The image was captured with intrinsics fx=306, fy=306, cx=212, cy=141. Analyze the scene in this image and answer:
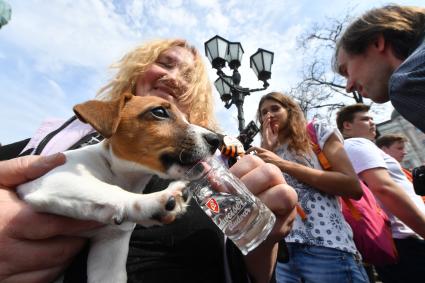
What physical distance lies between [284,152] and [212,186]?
2.07 meters

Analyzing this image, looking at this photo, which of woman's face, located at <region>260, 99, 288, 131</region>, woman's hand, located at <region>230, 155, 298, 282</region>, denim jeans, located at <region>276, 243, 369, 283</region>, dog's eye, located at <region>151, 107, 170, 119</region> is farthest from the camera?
woman's face, located at <region>260, 99, 288, 131</region>

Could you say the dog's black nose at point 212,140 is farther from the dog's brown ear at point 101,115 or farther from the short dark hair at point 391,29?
the short dark hair at point 391,29

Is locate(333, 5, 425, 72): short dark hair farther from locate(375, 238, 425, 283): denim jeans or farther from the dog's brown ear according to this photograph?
the dog's brown ear

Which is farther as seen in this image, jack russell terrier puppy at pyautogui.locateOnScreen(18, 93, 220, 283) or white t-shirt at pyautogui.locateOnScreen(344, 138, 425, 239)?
white t-shirt at pyautogui.locateOnScreen(344, 138, 425, 239)

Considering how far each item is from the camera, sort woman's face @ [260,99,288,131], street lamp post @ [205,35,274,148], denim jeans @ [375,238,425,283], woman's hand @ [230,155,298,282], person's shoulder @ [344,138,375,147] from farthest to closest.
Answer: street lamp post @ [205,35,274,148], woman's face @ [260,99,288,131], person's shoulder @ [344,138,375,147], denim jeans @ [375,238,425,283], woman's hand @ [230,155,298,282]

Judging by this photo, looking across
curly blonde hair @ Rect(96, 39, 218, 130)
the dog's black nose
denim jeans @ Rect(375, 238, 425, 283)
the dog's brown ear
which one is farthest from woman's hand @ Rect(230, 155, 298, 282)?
denim jeans @ Rect(375, 238, 425, 283)

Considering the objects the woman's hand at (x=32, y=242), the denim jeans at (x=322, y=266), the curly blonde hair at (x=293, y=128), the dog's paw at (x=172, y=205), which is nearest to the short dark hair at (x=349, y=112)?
the curly blonde hair at (x=293, y=128)

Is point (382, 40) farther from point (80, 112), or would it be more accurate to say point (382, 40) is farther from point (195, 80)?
point (80, 112)

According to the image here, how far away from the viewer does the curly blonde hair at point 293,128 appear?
299 cm

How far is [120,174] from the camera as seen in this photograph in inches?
59.0

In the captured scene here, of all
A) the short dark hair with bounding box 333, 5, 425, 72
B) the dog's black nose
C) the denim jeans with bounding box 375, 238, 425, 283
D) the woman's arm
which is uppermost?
the short dark hair with bounding box 333, 5, 425, 72

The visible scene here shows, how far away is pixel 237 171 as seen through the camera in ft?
4.82

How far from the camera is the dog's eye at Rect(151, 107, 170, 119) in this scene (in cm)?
163

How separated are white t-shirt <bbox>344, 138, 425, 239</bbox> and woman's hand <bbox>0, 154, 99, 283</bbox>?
267 cm
